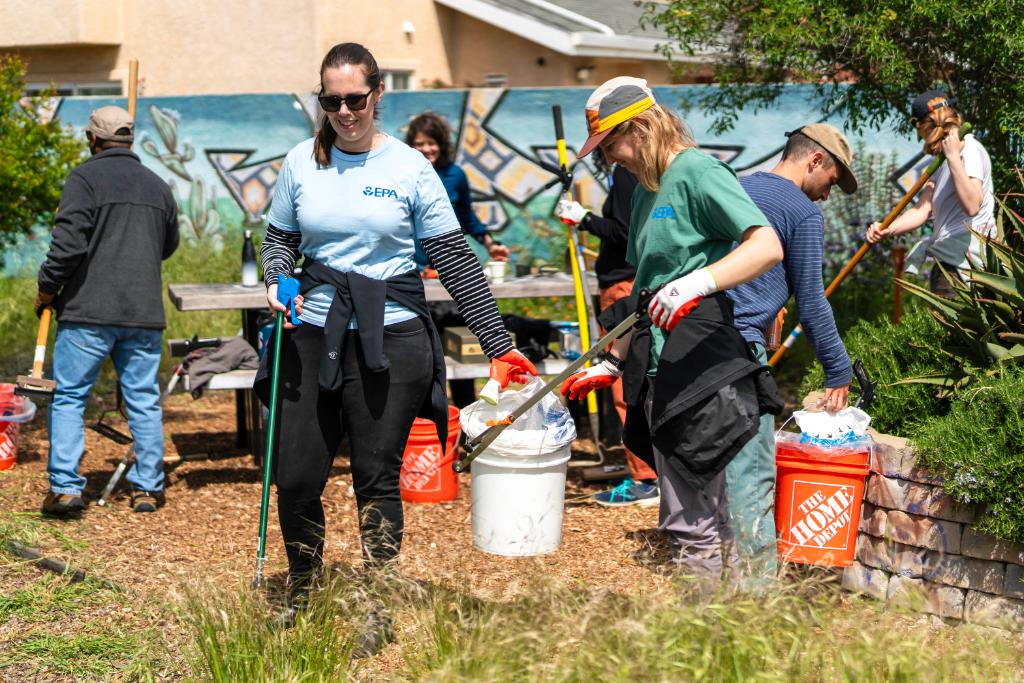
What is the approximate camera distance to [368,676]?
3992 mm

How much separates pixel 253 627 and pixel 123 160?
326 cm

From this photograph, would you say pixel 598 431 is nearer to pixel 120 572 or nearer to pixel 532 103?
pixel 120 572

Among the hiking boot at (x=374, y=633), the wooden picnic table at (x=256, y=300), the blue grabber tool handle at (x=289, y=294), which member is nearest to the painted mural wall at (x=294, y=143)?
the wooden picnic table at (x=256, y=300)

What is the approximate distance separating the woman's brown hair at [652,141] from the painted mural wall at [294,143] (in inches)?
372

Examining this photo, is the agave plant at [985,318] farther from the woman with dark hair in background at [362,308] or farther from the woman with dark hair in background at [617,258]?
the woman with dark hair in background at [362,308]

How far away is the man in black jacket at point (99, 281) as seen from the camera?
6.14 m

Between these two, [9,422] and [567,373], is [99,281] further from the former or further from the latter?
[567,373]

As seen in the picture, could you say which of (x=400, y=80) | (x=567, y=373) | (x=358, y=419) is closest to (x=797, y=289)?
(x=567, y=373)

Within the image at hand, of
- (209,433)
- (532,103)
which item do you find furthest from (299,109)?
(209,433)

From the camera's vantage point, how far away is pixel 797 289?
4.34 metres

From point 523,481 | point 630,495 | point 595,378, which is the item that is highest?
point 595,378

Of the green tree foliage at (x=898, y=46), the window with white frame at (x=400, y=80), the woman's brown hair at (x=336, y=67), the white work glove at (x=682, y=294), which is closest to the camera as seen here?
the white work glove at (x=682, y=294)

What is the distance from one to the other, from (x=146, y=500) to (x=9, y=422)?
3.56ft

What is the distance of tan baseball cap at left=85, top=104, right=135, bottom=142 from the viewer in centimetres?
626
